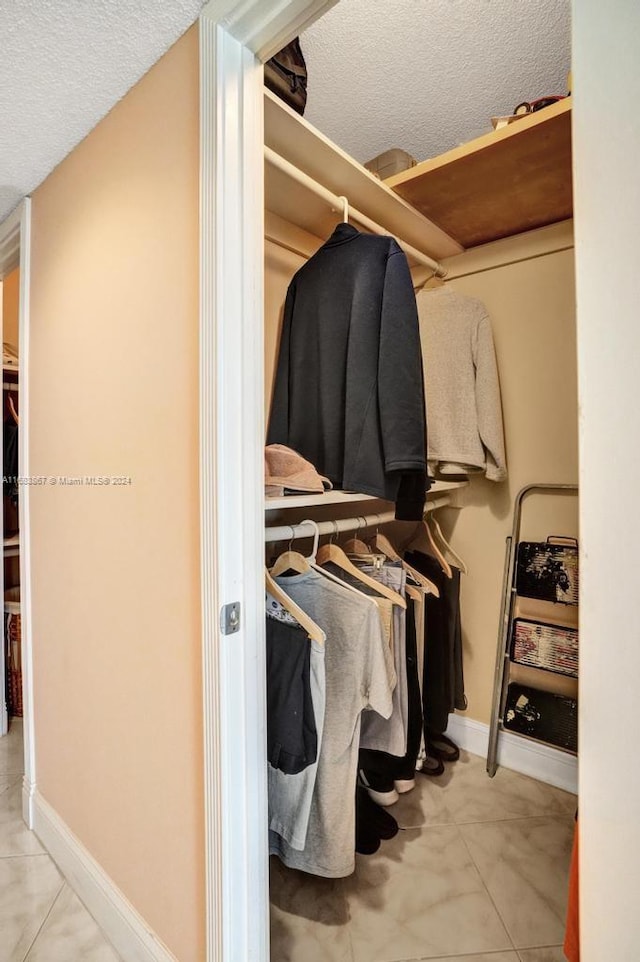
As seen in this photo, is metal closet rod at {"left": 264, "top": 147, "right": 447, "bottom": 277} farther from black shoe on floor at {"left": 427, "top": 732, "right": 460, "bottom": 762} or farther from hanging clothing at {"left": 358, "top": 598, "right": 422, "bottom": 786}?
black shoe on floor at {"left": 427, "top": 732, "right": 460, "bottom": 762}

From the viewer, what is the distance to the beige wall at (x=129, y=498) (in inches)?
38.1

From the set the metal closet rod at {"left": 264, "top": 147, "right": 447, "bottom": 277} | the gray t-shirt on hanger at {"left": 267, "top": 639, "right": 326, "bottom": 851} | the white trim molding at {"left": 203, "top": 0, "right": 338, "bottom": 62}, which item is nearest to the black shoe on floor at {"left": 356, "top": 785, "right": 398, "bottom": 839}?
the gray t-shirt on hanger at {"left": 267, "top": 639, "right": 326, "bottom": 851}

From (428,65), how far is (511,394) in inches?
44.1

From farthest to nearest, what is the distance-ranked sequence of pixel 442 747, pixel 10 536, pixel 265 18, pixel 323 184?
1. pixel 10 536
2. pixel 442 747
3. pixel 323 184
4. pixel 265 18

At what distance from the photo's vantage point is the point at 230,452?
89cm

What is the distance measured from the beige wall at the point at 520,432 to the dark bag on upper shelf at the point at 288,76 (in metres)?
1.03

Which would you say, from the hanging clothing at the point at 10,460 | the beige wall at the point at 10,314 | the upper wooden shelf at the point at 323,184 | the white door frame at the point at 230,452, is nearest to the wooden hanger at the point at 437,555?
the white door frame at the point at 230,452

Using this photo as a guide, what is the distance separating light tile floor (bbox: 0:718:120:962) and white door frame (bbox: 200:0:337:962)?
542 millimetres

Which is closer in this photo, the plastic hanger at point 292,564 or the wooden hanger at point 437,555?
the plastic hanger at point 292,564

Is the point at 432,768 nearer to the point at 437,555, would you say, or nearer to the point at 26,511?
the point at 437,555

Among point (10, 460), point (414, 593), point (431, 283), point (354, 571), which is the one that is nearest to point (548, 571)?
point (414, 593)

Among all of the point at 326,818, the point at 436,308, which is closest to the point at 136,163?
the point at 436,308

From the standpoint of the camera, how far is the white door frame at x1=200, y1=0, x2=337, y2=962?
2.87 feet

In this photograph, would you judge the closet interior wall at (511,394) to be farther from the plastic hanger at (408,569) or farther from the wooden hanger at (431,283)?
the plastic hanger at (408,569)
